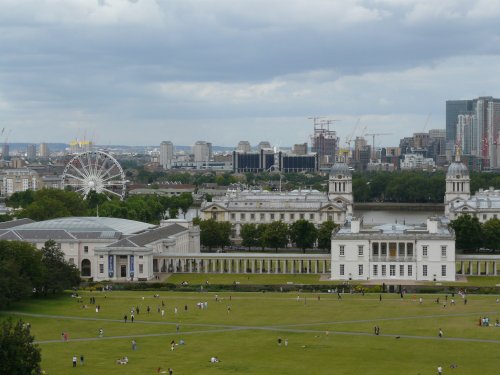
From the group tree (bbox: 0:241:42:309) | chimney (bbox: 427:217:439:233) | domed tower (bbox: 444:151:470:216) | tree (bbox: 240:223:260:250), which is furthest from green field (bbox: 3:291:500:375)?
domed tower (bbox: 444:151:470:216)

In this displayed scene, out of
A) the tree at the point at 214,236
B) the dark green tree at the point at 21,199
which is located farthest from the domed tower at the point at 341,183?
the dark green tree at the point at 21,199

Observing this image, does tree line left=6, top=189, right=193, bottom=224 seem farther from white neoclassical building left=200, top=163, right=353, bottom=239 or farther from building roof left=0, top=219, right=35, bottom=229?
building roof left=0, top=219, right=35, bottom=229

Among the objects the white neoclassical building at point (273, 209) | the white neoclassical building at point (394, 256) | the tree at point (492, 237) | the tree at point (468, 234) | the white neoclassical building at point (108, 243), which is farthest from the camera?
the white neoclassical building at point (273, 209)

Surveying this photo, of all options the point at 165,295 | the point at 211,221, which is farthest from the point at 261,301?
the point at 211,221

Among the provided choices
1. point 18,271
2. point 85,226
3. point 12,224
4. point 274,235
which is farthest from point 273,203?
point 18,271

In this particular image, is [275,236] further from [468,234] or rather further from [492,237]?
[492,237]

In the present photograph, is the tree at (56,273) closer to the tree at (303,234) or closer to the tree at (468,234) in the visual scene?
the tree at (303,234)
